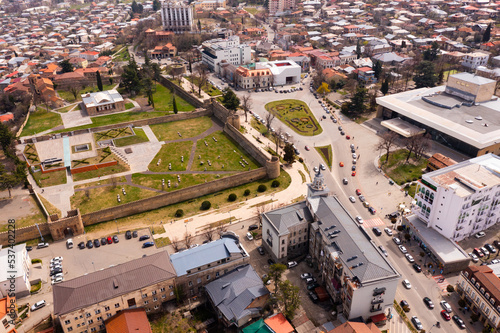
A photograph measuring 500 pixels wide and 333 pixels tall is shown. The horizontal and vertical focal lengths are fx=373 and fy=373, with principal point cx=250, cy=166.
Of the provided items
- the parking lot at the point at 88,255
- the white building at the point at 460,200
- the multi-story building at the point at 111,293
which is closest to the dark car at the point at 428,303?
the white building at the point at 460,200

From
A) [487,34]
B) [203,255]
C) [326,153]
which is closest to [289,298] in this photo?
[203,255]

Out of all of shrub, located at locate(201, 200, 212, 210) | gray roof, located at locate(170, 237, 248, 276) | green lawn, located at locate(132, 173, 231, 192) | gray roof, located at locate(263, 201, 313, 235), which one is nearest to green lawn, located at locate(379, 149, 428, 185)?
gray roof, located at locate(263, 201, 313, 235)

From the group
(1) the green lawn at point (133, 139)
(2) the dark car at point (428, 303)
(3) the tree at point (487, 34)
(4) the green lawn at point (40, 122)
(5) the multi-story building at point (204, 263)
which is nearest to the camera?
(2) the dark car at point (428, 303)

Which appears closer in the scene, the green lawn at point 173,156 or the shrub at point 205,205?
the shrub at point 205,205

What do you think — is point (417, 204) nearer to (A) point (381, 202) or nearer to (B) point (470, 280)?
(A) point (381, 202)

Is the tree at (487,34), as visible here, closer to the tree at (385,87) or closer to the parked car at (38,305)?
the tree at (385,87)

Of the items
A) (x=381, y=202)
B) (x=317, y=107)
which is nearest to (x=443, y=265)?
(x=381, y=202)

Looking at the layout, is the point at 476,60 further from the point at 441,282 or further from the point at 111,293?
the point at 111,293

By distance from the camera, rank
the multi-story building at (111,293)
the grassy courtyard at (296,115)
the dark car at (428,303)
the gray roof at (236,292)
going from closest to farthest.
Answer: the multi-story building at (111,293) → the gray roof at (236,292) → the dark car at (428,303) → the grassy courtyard at (296,115)
